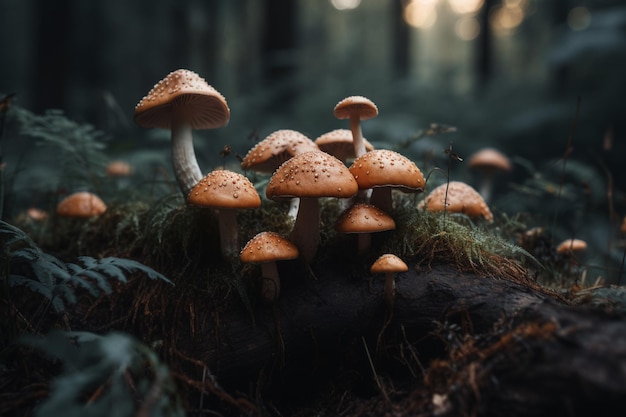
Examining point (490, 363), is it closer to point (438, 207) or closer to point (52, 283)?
point (438, 207)

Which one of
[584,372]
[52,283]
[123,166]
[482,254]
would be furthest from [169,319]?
[123,166]

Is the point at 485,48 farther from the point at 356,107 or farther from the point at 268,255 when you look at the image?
Answer: the point at 268,255

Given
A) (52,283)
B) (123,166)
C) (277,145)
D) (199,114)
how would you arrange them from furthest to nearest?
(123,166) < (199,114) < (277,145) < (52,283)

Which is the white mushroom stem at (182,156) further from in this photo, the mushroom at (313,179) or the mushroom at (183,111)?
the mushroom at (313,179)

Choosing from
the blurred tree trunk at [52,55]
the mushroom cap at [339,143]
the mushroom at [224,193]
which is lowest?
the mushroom at [224,193]

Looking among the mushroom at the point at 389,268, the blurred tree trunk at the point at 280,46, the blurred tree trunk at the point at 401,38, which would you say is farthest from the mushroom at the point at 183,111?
the blurred tree trunk at the point at 401,38
